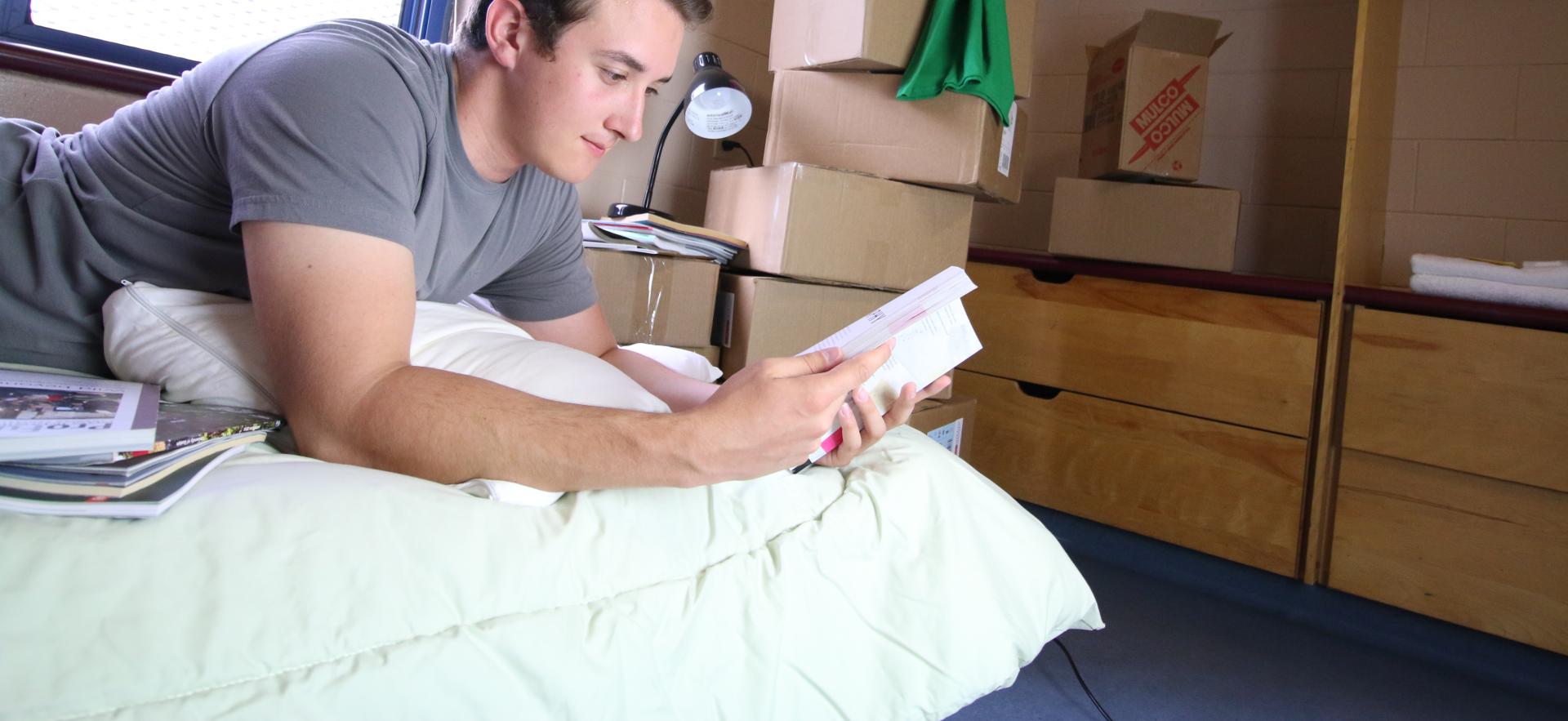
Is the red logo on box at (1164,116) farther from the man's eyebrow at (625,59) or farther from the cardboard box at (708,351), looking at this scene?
the man's eyebrow at (625,59)

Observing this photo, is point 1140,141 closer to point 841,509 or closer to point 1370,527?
point 1370,527

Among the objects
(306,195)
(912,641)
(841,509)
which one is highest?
(306,195)

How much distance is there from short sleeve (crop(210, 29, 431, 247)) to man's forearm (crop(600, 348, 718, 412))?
0.43m

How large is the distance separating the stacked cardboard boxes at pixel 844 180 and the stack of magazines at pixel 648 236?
0.39 feet

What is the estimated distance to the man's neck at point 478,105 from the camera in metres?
0.98

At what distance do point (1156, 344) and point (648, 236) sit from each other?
1.16m

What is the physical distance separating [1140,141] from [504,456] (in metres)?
1.78

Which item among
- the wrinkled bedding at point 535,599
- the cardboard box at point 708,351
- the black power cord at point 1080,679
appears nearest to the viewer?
the wrinkled bedding at point 535,599

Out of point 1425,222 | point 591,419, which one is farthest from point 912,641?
point 1425,222

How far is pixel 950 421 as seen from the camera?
2.09 m

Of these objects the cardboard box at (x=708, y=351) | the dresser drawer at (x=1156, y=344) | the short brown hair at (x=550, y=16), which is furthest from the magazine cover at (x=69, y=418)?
the dresser drawer at (x=1156, y=344)

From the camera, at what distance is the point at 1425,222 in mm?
2182

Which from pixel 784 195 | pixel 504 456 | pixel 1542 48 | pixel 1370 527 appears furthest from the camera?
pixel 1542 48

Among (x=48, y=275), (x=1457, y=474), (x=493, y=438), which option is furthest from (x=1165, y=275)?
(x=48, y=275)
